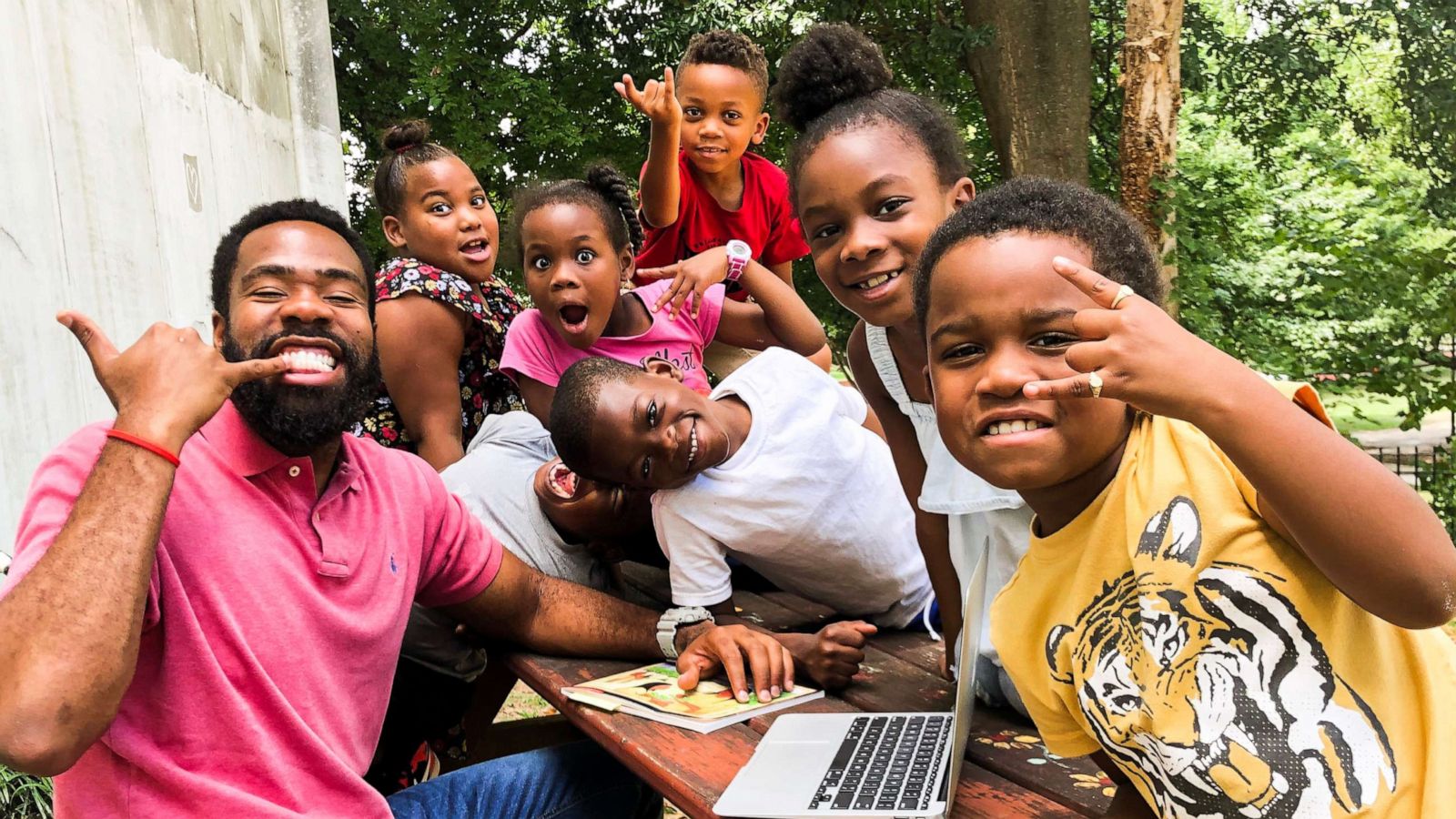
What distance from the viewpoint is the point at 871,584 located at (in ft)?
8.65

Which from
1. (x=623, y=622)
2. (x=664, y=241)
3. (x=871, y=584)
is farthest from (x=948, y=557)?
(x=664, y=241)

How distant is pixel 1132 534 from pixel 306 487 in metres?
1.52

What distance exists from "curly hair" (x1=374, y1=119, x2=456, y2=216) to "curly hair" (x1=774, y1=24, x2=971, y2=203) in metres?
1.70

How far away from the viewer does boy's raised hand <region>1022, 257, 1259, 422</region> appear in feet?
3.88

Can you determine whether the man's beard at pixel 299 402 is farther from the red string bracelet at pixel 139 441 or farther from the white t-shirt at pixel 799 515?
A: the white t-shirt at pixel 799 515

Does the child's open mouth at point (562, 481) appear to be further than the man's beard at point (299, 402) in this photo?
Yes

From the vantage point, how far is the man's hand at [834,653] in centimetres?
221

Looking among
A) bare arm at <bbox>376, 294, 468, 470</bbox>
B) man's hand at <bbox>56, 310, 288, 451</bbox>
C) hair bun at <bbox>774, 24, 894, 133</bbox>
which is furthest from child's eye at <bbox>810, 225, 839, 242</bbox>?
bare arm at <bbox>376, 294, 468, 470</bbox>

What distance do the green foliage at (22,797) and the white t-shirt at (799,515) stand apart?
5.54 feet

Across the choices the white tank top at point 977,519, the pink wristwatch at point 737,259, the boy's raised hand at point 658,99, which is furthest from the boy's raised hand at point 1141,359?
the boy's raised hand at point 658,99

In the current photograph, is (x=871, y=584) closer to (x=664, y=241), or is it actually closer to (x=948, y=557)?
(x=948, y=557)

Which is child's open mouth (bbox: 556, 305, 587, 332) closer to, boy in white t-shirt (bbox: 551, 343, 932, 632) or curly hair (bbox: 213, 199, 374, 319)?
boy in white t-shirt (bbox: 551, 343, 932, 632)

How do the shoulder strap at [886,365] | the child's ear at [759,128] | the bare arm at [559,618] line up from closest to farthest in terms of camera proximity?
the shoulder strap at [886,365], the bare arm at [559,618], the child's ear at [759,128]

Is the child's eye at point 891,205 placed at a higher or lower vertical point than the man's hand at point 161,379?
higher
